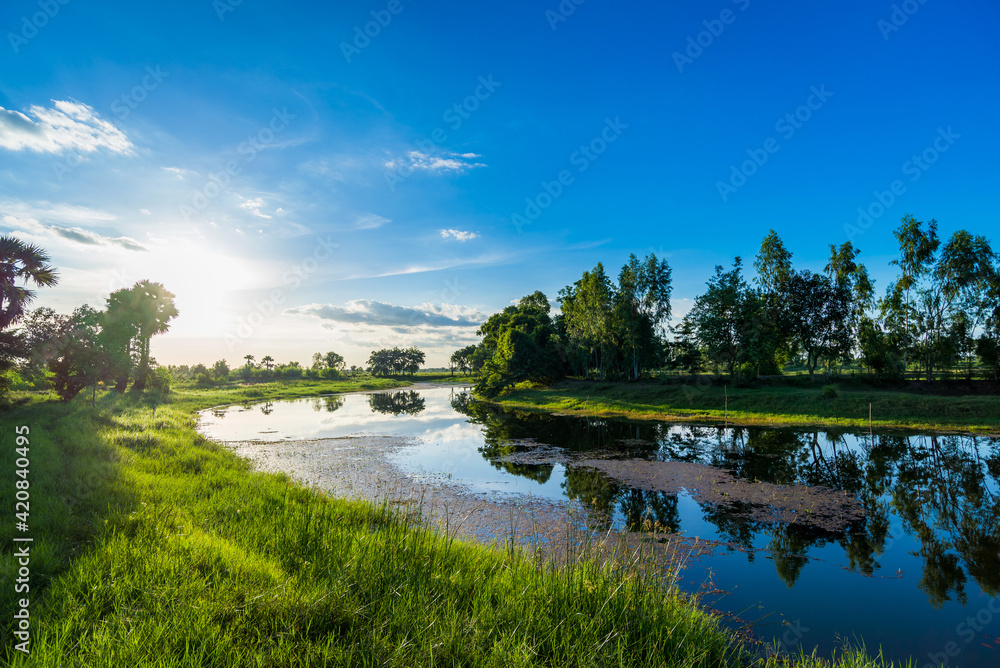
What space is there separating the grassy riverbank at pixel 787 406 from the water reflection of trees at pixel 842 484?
2.59 metres

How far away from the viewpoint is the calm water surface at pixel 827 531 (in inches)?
258

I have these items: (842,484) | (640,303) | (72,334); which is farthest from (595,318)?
(72,334)

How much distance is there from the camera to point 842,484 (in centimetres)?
1398

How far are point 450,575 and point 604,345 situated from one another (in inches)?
1692

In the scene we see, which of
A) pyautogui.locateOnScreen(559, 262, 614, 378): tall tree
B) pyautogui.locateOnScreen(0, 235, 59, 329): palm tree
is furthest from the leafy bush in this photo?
pyautogui.locateOnScreen(559, 262, 614, 378): tall tree

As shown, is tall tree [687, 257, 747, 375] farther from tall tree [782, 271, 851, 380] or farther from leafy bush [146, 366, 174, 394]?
leafy bush [146, 366, 174, 394]

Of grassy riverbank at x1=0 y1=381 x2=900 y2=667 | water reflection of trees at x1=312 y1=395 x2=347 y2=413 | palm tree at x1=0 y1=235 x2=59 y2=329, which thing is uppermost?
palm tree at x1=0 y1=235 x2=59 y2=329

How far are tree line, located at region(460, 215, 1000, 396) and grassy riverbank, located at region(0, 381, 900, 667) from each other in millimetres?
37301

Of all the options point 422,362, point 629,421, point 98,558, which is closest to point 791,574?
point 98,558

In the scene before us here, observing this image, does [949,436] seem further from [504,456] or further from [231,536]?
[231,536]

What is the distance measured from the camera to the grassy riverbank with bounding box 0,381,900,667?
368cm

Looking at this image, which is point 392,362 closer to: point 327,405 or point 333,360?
point 333,360

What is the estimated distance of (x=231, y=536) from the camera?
6598 millimetres

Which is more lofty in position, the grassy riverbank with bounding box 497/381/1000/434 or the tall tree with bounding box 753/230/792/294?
the tall tree with bounding box 753/230/792/294
